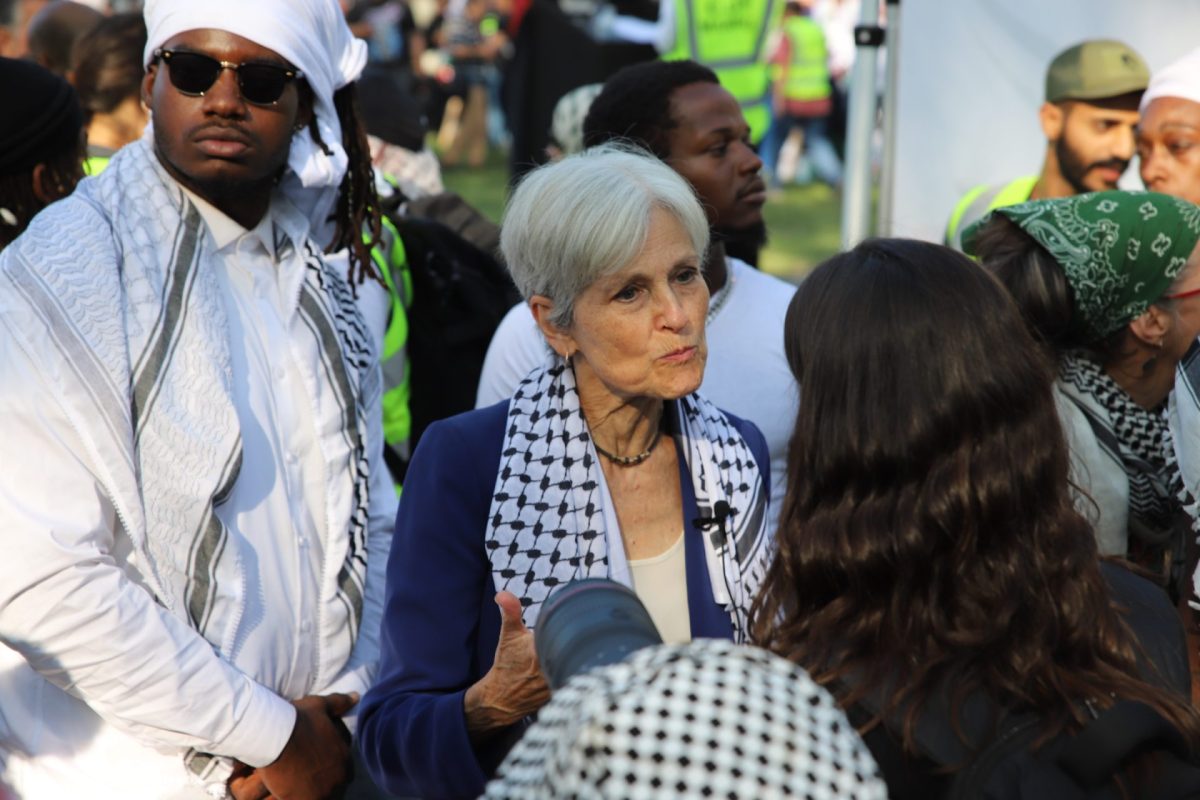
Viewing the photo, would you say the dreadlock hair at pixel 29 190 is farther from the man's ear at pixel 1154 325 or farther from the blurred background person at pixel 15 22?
the blurred background person at pixel 15 22

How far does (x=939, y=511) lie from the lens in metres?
1.84

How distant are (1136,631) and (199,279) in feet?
5.57

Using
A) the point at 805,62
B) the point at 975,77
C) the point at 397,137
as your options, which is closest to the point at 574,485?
the point at 397,137

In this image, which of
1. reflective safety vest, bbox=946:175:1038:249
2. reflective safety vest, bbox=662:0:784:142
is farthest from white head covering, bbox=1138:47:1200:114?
reflective safety vest, bbox=662:0:784:142

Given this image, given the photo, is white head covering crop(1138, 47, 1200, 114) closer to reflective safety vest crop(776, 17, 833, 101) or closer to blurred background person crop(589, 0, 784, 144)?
blurred background person crop(589, 0, 784, 144)

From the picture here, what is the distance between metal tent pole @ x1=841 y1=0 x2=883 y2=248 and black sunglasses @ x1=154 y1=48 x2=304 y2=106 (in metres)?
3.04

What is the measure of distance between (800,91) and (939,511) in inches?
590

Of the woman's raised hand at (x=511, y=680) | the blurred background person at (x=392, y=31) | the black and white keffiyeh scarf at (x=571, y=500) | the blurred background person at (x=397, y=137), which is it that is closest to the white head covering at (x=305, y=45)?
the black and white keffiyeh scarf at (x=571, y=500)

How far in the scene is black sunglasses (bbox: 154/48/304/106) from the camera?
270 cm

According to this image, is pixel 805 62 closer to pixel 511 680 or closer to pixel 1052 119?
pixel 1052 119

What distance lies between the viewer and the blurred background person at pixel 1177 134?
4.30 m

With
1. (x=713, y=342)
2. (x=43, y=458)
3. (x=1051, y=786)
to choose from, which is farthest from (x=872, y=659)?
(x=713, y=342)

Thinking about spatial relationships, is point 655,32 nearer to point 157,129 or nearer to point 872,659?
point 157,129

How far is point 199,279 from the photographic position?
2598mm
